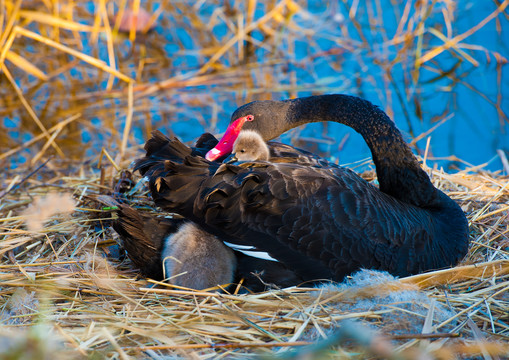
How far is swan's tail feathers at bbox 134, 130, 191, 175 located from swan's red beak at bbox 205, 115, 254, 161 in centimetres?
24

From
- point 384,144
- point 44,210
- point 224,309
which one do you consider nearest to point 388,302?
point 224,309

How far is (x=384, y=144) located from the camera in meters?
2.90

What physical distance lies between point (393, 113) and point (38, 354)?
411cm

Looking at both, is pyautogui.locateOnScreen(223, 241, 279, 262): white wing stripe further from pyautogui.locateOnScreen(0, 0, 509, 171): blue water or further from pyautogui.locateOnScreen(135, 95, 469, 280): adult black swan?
pyautogui.locateOnScreen(0, 0, 509, 171): blue water

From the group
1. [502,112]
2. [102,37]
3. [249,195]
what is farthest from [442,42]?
[249,195]

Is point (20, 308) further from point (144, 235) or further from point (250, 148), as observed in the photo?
point (250, 148)

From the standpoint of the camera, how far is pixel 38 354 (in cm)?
124

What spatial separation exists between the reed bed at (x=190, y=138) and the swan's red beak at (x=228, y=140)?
0.56 meters

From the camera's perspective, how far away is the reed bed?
2.02m

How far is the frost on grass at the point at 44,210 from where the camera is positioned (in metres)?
2.69

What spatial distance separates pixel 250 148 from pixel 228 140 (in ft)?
0.68

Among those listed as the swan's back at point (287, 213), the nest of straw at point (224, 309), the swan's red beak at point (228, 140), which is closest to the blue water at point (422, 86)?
the swan's red beak at point (228, 140)

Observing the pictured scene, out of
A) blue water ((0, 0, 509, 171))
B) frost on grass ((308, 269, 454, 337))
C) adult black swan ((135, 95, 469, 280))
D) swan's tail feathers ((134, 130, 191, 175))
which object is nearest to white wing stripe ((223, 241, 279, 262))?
adult black swan ((135, 95, 469, 280))

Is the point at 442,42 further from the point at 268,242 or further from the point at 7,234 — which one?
the point at 7,234
